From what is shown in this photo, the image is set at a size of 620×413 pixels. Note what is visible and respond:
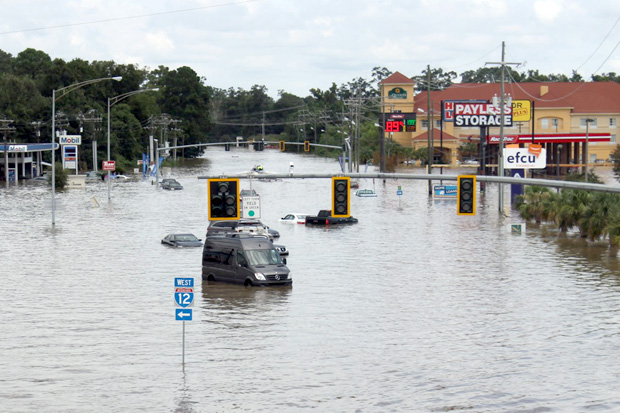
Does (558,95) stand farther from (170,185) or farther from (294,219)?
(294,219)

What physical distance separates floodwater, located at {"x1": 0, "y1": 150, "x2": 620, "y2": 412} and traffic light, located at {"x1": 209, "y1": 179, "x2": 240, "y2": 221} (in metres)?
4.64

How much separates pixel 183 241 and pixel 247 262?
16514mm

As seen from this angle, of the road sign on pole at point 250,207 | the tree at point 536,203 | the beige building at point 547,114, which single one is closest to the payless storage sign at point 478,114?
the beige building at point 547,114

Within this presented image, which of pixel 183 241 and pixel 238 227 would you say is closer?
pixel 238 227

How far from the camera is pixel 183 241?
59469 millimetres

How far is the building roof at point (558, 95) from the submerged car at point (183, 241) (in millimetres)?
91465

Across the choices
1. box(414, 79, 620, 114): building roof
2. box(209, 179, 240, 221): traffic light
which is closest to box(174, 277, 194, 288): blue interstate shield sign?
box(209, 179, 240, 221): traffic light

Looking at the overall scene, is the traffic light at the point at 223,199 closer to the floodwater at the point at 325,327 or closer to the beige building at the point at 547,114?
the floodwater at the point at 325,327

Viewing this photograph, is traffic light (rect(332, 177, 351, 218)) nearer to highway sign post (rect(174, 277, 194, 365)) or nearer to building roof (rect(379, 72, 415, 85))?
highway sign post (rect(174, 277, 194, 365))

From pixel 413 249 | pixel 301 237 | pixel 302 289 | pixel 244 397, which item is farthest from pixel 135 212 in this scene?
pixel 244 397

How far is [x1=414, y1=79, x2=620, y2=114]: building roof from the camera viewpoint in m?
144

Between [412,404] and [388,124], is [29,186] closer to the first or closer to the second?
[388,124]

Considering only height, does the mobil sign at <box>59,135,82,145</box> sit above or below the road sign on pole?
above

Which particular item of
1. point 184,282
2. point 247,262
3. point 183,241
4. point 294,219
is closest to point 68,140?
point 294,219
